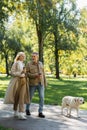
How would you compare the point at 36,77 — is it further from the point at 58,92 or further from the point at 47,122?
the point at 58,92

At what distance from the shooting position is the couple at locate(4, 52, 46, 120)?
12.9 metres

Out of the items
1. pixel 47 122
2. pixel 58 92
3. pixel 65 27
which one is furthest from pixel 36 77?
pixel 65 27

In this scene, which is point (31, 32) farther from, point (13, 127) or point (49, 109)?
point (13, 127)

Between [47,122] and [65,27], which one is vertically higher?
[65,27]

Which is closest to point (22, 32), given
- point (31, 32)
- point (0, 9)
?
point (31, 32)

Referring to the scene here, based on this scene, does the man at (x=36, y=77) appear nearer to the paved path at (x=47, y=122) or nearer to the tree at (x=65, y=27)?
the paved path at (x=47, y=122)

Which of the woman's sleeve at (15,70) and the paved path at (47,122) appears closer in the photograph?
the paved path at (47,122)

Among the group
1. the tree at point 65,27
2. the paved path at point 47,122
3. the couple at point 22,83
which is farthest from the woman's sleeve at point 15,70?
the tree at point 65,27

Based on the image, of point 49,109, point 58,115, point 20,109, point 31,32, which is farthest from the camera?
point 31,32

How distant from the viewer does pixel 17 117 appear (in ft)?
42.4

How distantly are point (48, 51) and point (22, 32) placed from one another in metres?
5.26

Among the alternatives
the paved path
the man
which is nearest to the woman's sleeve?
the man

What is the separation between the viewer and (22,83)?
512 inches

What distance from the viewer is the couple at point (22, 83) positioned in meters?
12.9
